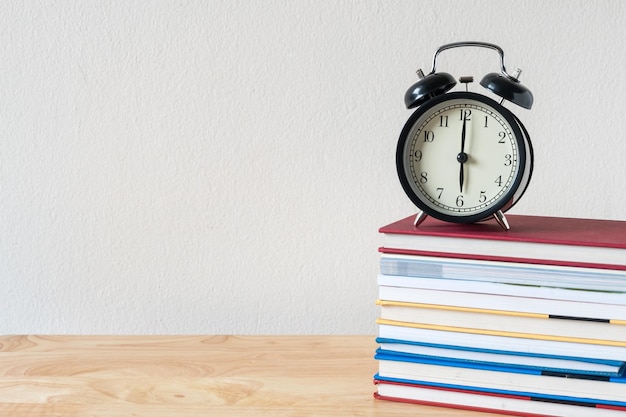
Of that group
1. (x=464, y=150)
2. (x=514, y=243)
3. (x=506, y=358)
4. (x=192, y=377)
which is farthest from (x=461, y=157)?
(x=192, y=377)

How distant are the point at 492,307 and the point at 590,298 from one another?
0.37ft

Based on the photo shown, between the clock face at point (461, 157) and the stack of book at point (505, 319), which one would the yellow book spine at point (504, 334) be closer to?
the stack of book at point (505, 319)

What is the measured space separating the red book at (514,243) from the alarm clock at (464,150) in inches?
1.2

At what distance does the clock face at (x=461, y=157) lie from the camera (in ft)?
3.19

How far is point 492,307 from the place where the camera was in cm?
92

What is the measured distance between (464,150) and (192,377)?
0.49m

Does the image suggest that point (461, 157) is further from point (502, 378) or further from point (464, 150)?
point (502, 378)

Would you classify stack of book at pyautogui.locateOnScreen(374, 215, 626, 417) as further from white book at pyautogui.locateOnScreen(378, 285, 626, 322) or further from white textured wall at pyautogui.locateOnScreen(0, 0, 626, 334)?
white textured wall at pyautogui.locateOnScreen(0, 0, 626, 334)

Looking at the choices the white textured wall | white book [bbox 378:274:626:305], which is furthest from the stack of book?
the white textured wall

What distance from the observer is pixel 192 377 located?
3.52 ft

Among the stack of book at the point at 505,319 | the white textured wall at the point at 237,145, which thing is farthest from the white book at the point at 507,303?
the white textured wall at the point at 237,145

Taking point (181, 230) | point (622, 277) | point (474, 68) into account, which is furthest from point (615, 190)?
point (181, 230)

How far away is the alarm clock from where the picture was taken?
0.97 metres

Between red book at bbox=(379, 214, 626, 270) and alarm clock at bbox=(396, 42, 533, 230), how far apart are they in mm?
29
